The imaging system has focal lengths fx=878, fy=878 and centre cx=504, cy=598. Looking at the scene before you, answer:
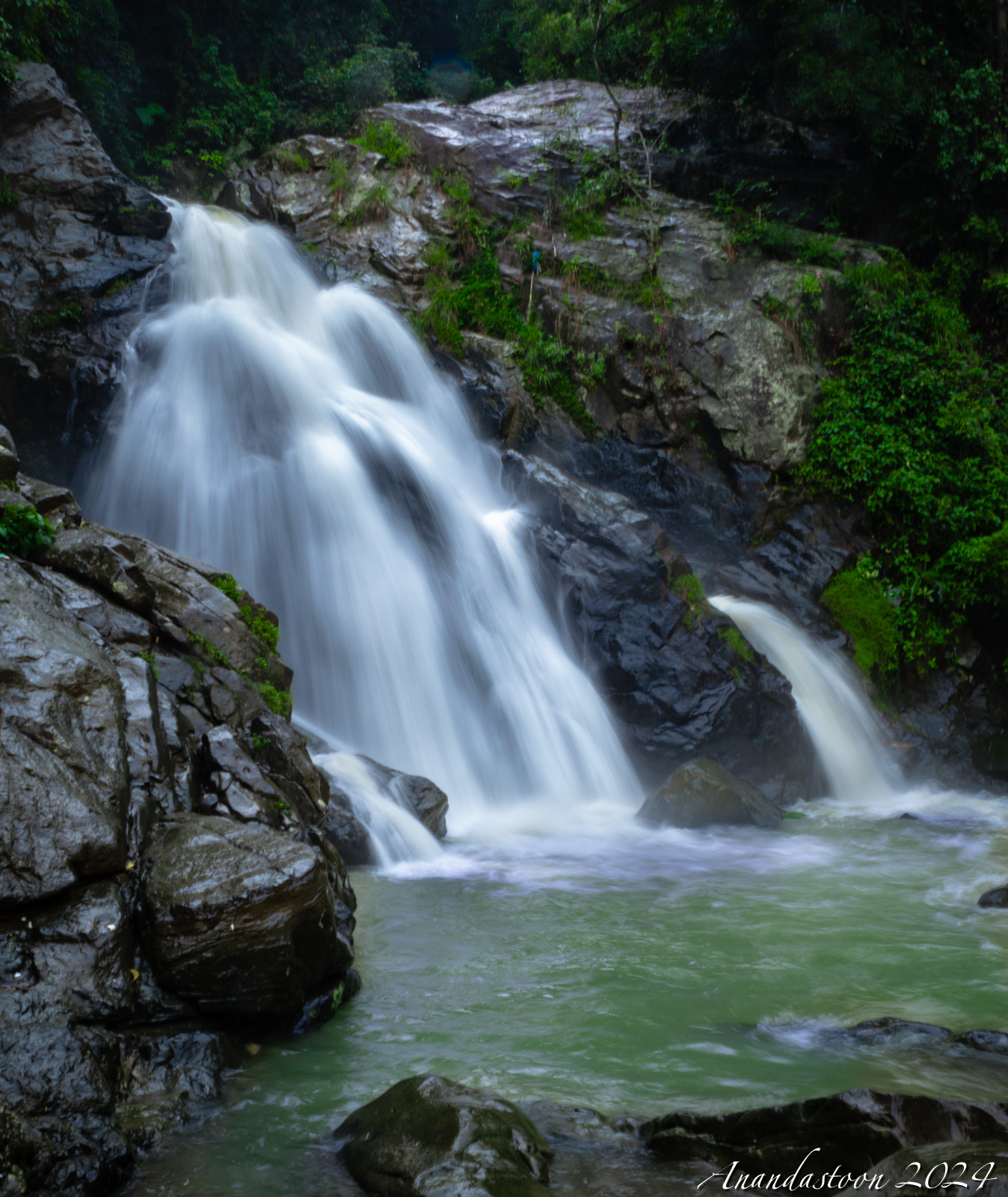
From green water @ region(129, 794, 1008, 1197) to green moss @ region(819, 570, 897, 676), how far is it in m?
4.26

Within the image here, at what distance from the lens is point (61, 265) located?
1209 centimetres

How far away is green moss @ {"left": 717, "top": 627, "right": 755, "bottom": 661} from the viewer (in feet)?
34.9

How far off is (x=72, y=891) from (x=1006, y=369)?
51.1ft

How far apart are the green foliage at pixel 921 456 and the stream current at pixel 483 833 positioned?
76.3 inches

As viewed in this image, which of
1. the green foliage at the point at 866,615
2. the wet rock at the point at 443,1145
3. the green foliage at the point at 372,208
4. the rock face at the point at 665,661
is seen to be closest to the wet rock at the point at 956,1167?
the wet rock at the point at 443,1145

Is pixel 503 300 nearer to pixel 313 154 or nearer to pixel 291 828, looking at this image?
pixel 313 154

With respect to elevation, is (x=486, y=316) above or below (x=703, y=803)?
above

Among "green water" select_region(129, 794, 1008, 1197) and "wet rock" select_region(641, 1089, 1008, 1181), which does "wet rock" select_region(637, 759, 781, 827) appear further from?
"wet rock" select_region(641, 1089, 1008, 1181)

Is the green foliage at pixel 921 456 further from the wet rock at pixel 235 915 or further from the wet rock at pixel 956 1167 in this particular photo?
the wet rock at pixel 956 1167

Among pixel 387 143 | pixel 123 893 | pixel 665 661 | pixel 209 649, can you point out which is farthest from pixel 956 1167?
pixel 387 143

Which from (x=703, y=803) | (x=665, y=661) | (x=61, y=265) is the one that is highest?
(x=61, y=265)

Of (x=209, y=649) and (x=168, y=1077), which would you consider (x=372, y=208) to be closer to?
(x=209, y=649)

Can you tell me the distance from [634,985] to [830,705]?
290 inches

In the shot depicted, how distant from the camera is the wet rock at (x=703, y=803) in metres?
8.87
